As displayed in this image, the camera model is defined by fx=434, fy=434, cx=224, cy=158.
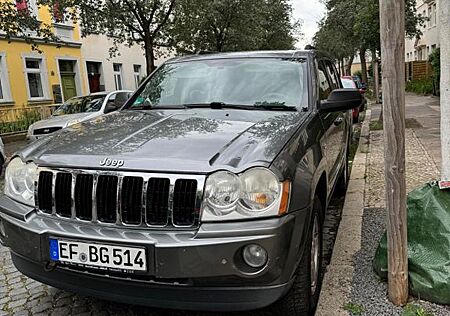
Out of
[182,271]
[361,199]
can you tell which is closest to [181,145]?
[182,271]

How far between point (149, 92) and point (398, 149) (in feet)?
7.77

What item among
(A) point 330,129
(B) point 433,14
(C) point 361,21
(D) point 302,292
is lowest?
(D) point 302,292

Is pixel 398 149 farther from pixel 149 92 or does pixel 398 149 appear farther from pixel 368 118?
pixel 368 118

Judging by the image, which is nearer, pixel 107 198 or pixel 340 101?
pixel 107 198

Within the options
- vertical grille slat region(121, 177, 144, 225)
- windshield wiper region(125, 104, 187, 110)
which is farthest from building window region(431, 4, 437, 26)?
vertical grille slat region(121, 177, 144, 225)

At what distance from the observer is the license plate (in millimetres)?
2224

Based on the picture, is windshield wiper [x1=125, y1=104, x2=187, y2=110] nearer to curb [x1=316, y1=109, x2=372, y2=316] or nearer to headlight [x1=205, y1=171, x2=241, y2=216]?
headlight [x1=205, y1=171, x2=241, y2=216]

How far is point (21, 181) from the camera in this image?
2.70 metres

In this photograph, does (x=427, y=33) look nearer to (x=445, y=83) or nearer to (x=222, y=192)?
(x=445, y=83)

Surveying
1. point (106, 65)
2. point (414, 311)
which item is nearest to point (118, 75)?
point (106, 65)

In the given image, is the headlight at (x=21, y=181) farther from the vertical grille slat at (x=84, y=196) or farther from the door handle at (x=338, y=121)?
the door handle at (x=338, y=121)

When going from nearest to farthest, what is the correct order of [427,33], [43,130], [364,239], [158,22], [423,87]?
[364,239], [43,130], [158,22], [423,87], [427,33]

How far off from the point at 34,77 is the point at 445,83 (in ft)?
60.4

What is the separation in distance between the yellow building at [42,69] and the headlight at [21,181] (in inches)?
536
